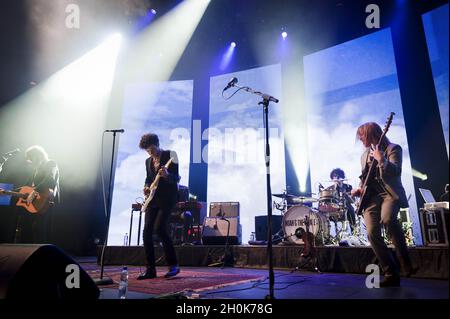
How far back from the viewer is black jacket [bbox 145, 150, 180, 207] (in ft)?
11.3

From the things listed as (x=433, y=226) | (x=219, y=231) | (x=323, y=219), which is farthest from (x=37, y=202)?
(x=433, y=226)

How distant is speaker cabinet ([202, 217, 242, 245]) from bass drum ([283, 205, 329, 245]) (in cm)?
99

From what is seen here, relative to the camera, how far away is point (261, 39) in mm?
8562

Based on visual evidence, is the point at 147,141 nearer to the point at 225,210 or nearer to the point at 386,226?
the point at 386,226

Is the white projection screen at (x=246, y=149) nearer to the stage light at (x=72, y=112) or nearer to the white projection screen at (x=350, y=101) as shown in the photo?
the white projection screen at (x=350, y=101)

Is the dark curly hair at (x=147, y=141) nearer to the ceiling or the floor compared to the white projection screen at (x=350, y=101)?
nearer to the floor

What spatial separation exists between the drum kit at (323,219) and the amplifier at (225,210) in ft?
3.27

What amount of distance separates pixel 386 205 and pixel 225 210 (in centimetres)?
401

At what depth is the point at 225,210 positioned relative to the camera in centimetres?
643

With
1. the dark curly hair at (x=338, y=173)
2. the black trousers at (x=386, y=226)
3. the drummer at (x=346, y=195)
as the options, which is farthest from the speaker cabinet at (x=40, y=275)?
the dark curly hair at (x=338, y=173)

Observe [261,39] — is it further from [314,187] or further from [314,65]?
[314,187]

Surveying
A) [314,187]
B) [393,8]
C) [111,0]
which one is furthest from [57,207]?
[393,8]

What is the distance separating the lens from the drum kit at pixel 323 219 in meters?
4.82

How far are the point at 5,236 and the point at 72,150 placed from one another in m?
2.51
